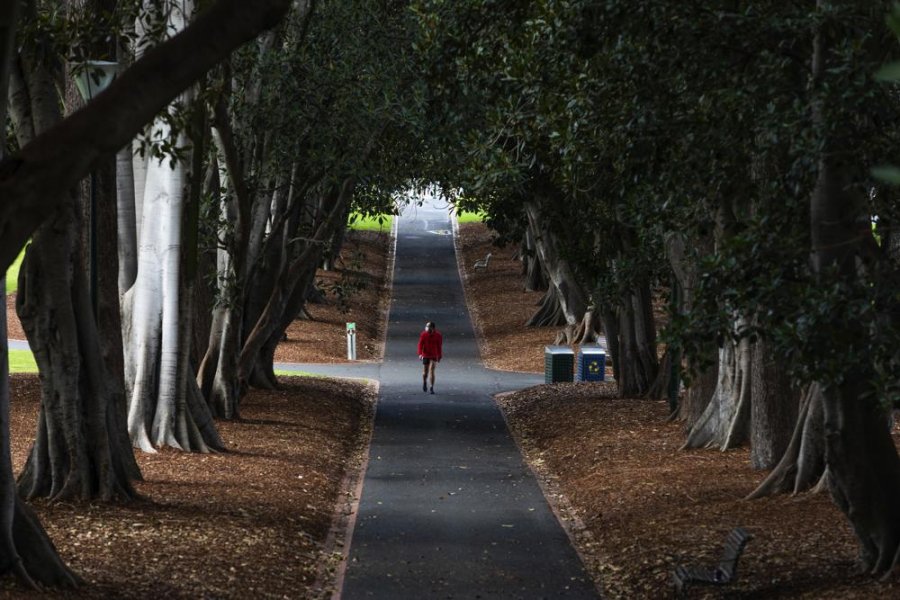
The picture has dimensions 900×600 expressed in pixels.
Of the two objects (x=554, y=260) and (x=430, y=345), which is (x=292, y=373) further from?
(x=554, y=260)

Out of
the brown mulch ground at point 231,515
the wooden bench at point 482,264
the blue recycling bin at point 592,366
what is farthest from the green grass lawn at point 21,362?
the wooden bench at point 482,264

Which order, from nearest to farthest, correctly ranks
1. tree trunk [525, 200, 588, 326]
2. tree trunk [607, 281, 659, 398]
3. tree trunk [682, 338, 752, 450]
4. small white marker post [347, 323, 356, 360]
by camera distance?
tree trunk [682, 338, 752, 450], tree trunk [607, 281, 659, 398], tree trunk [525, 200, 588, 326], small white marker post [347, 323, 356, 360]

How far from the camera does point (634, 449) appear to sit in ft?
66.5

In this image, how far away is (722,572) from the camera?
10727mm

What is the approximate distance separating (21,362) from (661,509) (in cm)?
2084

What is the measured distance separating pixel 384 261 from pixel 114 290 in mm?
50931

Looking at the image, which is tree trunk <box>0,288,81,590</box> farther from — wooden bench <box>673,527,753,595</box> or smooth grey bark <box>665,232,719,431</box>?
smooth grey bark <box>665,232,719,431</box>

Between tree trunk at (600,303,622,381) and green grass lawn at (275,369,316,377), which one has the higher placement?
tree trunk at (600,303,622,381)

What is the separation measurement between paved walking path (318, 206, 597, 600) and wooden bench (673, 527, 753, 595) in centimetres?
109

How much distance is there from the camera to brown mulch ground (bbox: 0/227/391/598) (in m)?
11.1

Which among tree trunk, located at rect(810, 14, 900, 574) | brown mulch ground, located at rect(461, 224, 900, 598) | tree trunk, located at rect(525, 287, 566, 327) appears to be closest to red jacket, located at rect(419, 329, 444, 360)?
brown mulch ground, located at rect(461, 224, 900, 598)

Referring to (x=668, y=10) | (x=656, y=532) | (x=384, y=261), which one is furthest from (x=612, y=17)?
(x=384, y=261)

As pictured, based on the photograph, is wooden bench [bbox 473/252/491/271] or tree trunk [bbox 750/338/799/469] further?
wooden bench [bbox 473/252/491/271]

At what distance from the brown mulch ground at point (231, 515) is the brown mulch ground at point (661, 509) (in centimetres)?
269
